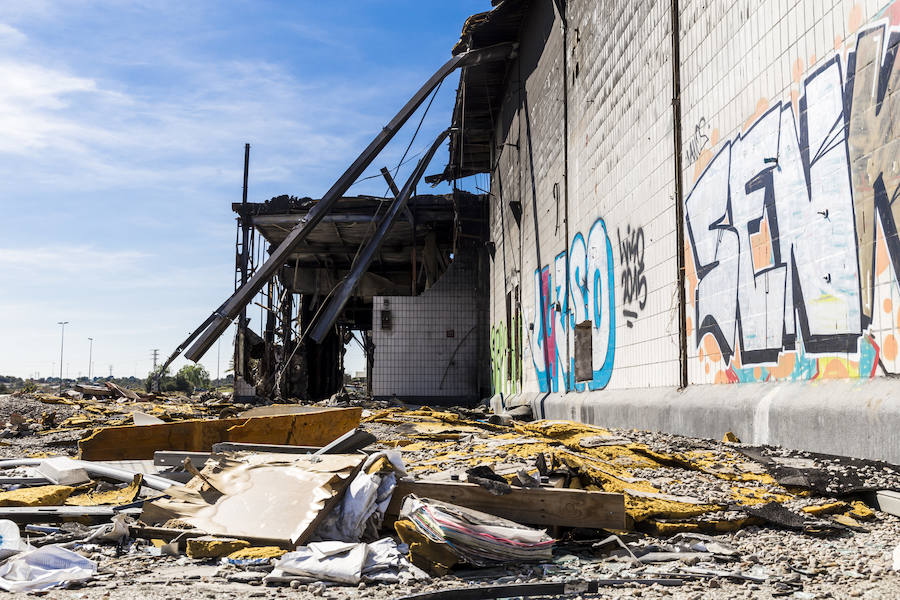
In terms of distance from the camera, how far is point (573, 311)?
13.1 m

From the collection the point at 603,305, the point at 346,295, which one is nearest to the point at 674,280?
the point at 603,305

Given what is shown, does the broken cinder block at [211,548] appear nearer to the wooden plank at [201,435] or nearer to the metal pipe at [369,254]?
the wooden plank at [201,435]

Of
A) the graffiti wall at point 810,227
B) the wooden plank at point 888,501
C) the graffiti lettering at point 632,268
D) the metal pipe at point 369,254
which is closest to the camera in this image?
the wooden plank at point 888,501

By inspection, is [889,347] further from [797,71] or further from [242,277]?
[242,277]

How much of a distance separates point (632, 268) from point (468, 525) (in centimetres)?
676

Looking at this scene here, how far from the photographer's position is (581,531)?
13.2 ft

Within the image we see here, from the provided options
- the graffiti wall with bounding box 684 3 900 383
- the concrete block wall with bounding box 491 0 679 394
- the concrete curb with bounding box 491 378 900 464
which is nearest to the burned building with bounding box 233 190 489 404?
the concrete block wall with bounding box 491 0 679 394

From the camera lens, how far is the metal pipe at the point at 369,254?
19594 millimetres

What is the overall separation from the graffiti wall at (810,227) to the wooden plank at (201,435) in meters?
4.02

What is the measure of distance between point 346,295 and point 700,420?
1359 cm

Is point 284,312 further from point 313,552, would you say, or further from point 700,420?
point 313,552

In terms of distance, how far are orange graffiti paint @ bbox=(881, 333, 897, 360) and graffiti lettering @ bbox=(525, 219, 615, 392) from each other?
5.96m

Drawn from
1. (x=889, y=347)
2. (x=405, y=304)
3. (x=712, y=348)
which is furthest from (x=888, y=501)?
(x=405, y=304)

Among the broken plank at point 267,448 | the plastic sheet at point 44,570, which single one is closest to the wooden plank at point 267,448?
the broken plank at point 267,448
